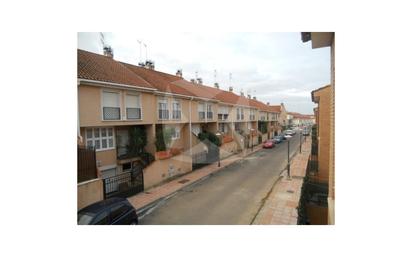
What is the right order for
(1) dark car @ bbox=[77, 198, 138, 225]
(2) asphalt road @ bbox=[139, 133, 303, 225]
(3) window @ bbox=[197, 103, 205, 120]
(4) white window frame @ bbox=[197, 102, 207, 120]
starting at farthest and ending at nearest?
(3) window @ bbox=[197, 103, 205, 120] < (4) white window frame @ bbox=[197, 102, 207, 120] < (2) asphalt road @ bbox=[139, 133, 303, 225] < (1) dark car @ bbox=[77, 198, 138, 225]

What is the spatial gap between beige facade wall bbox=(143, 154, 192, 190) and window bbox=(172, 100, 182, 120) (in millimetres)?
2419

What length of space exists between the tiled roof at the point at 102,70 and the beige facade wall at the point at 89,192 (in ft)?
12.8

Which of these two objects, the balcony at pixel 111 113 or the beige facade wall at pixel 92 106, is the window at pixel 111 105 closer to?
the balcony at pixel 111 113

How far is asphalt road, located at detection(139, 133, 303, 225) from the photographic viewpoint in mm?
6078

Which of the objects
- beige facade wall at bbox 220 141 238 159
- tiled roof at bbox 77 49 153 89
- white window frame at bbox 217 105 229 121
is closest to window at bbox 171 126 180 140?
tiled roof at bbox 77 49 153 89

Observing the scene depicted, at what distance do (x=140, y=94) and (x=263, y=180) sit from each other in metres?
7.66

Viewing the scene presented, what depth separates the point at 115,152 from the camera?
916 cm

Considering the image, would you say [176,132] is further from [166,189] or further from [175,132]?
[166,189]

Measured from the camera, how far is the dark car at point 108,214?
4.38 meters

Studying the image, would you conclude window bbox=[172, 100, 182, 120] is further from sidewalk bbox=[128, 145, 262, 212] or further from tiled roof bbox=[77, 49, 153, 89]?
sidewalk bbox=[128, 145, 262, 212]

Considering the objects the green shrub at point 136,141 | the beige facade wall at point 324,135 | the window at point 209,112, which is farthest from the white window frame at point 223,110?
the beige facade wall at point 324,135
